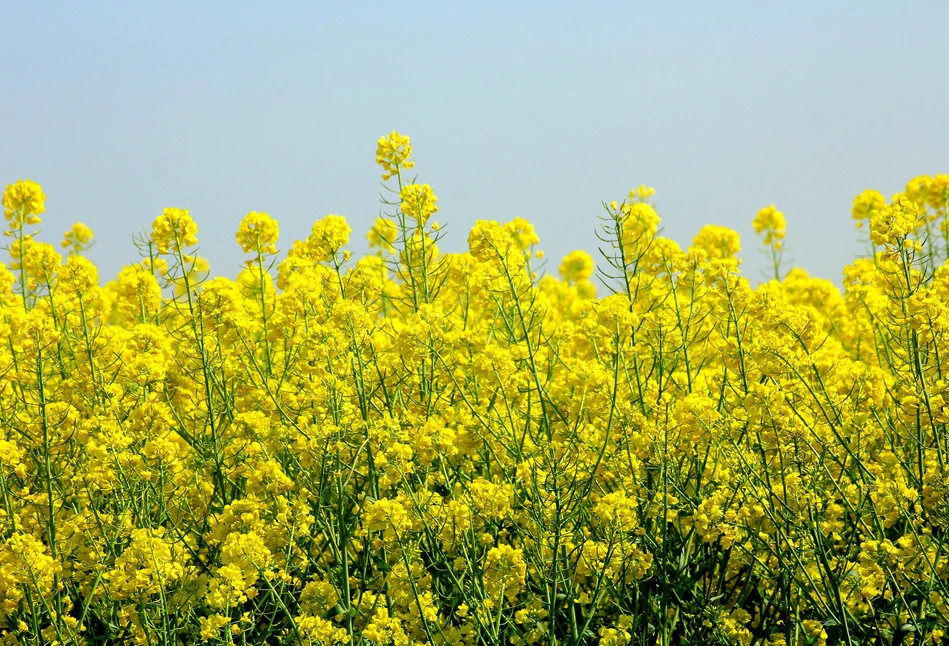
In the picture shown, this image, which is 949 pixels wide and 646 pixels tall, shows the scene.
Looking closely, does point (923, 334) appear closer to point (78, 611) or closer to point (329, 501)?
point (329, 501)

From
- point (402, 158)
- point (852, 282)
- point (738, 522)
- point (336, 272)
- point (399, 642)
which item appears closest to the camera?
point (399, 642)

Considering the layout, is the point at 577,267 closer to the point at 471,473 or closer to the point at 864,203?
the point at 864,203

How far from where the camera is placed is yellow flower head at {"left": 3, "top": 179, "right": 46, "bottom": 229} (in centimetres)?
629

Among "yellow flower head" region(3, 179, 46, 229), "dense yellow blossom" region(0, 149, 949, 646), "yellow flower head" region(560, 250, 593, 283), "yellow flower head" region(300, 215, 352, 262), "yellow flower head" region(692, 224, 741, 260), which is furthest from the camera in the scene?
"yellow flower head" region(560, 250, 593, 283)

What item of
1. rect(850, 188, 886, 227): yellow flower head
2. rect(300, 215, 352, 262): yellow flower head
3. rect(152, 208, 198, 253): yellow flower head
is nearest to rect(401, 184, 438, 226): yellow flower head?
rect(300, 215, 352, 262): yellow flower head

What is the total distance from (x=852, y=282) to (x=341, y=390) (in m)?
4.46

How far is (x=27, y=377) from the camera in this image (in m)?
5.32

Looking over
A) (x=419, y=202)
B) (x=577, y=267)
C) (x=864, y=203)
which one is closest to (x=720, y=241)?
(x=864, y=203)

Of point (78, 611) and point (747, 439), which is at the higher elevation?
point (747, 439)

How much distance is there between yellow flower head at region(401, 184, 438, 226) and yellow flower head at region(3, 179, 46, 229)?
8.41 ft

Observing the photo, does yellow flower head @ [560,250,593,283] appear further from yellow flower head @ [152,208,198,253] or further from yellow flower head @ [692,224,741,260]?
yellow flower head @ [152,208,198,253]

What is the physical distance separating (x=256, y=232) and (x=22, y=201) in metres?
1.83

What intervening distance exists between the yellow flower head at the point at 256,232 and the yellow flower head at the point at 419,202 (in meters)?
0.76

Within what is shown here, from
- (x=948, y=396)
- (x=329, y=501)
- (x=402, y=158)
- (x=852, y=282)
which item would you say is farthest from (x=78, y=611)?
(x=852, y=282)
